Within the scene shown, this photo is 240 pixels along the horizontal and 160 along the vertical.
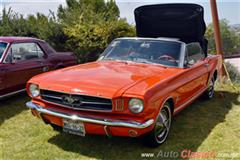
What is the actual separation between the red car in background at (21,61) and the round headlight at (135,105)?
11.6ft

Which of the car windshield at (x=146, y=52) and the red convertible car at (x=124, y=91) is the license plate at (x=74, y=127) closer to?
the red convertible car at (x=124, y=91)

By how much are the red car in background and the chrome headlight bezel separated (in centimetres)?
196

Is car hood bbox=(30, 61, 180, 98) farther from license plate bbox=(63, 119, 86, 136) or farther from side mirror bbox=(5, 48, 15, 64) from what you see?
side mirror bbox=(5, 48, 15, 64)

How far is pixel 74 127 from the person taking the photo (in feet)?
13.5

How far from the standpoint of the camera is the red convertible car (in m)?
3.84

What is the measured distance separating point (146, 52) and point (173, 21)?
2.52 meters

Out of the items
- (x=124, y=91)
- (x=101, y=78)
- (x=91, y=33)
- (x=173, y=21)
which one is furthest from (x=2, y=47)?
(x=91, y=33)

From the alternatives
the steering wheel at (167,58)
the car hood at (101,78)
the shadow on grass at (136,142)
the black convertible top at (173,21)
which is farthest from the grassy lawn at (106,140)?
the black convertible top at (173,21)

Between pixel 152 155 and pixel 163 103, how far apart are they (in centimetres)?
73

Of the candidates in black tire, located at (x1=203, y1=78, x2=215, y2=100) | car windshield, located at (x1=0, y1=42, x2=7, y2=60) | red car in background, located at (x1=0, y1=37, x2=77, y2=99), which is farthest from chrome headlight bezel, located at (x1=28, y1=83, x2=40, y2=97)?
black tire, located at (x1=203, y1=78, x2=215, y2=100)

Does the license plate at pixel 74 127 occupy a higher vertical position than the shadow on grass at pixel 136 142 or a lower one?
higher

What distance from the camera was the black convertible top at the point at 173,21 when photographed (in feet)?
24.0

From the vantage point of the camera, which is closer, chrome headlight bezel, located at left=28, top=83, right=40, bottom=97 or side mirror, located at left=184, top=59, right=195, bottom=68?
chrome headlight bezel, located at left=28, top=83, right=40, bottom=97

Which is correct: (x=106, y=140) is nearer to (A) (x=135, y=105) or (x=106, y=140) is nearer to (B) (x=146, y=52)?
(A) (x=135, y=105)
